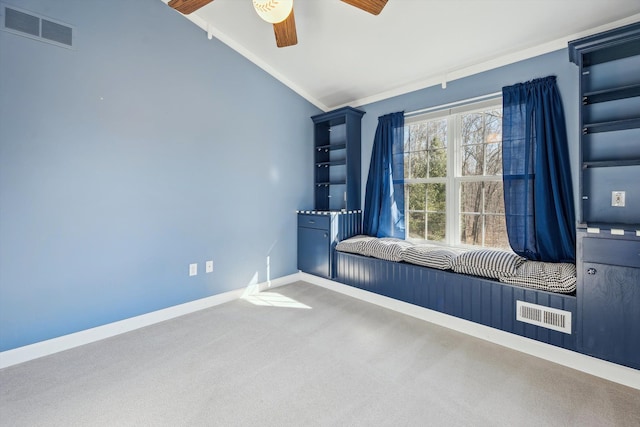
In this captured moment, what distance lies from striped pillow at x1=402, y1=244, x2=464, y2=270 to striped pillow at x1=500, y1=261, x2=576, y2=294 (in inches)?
16.6

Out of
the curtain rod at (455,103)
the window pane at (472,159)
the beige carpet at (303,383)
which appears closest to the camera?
the beige carpet at (303,383)

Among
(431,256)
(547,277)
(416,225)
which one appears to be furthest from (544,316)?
(416,225)

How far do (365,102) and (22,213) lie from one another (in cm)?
340

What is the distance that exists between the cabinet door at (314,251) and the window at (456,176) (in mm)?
992

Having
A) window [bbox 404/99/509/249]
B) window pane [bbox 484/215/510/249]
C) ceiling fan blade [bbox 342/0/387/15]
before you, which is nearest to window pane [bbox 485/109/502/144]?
window [bbox 404/99/509/249]

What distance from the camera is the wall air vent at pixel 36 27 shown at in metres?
1.98

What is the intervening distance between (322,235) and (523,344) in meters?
2.12

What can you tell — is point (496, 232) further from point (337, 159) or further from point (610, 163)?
point (337, 159)

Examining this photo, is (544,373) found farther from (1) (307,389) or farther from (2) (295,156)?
(2) (295,156)

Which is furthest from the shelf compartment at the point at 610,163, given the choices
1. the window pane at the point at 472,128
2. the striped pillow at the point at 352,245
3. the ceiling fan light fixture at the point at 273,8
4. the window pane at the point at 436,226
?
the ceiling fan light fixture at the point at 273,8

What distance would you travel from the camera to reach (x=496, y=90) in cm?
264

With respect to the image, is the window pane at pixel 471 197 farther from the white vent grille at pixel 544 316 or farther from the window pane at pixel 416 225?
the white vent grille at pixel 544 316

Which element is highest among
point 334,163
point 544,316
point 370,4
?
point 370,4

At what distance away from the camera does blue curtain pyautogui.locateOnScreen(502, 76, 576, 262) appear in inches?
88.8
